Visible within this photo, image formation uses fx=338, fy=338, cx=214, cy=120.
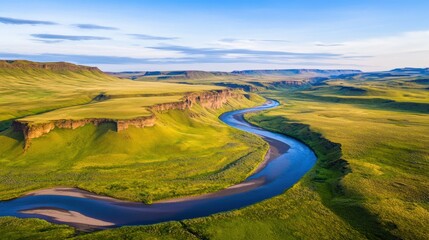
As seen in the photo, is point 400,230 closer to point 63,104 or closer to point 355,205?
point 355,205

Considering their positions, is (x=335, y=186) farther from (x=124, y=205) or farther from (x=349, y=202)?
(x=124, y=205)

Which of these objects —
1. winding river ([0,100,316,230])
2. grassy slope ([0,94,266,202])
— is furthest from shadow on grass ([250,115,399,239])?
grassy slope ([0,94,266,202])

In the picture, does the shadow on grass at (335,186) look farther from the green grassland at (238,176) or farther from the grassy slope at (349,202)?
the green grassland at (238,176)

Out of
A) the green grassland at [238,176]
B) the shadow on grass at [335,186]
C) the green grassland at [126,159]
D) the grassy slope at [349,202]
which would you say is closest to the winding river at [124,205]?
the green grassland at [126,159]

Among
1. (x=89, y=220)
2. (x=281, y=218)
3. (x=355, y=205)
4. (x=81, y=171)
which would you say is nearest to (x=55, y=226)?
(x=89, y=220)

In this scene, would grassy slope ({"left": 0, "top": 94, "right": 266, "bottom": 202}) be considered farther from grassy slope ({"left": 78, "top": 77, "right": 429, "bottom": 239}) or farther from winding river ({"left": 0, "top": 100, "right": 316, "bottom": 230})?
grassy slope ({"left": 78, "top": 77, "right": 429, "bottom": 239})

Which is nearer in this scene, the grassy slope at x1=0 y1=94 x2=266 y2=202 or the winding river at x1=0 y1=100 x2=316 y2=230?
the winding river at x1=0 y1=100 x2=316 y2=230

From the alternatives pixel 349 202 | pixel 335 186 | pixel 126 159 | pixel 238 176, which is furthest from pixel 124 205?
pixel 335 186

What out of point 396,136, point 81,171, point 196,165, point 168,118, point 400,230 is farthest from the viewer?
point 168,118
